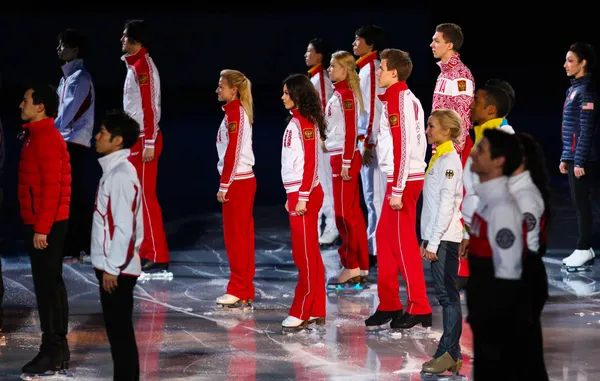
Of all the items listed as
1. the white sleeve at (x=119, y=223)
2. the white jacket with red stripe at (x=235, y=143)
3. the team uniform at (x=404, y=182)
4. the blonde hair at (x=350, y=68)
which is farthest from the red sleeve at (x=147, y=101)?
the white sleeve at (x=119, y=223)

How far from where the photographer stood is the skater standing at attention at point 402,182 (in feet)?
24.6

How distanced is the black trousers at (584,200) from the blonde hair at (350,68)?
7.72ft

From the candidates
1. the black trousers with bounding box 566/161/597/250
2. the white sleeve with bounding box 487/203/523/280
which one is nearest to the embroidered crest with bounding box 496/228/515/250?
the white sleeve with bounding box 487/203/523/280

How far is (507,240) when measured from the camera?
504 centimetres

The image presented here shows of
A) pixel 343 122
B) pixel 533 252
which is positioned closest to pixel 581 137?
pixel 343 122

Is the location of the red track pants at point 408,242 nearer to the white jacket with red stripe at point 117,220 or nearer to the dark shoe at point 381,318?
the dark shoe at point 381,318

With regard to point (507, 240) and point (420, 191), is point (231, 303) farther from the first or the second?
point (507, 240)

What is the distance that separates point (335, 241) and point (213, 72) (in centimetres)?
1412

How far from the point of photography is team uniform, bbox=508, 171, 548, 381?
515cm

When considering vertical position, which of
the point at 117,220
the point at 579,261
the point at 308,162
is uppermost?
the point at 308,162

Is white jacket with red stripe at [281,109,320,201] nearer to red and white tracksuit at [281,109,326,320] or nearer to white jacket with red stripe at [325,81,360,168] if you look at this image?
red and white tracksuit at [281,109,326,320]

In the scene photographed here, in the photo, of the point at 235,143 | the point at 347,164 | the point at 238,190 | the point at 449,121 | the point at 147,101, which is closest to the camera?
the point at 449,121

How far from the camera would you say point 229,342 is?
7395 mm

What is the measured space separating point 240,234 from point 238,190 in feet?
1.22
